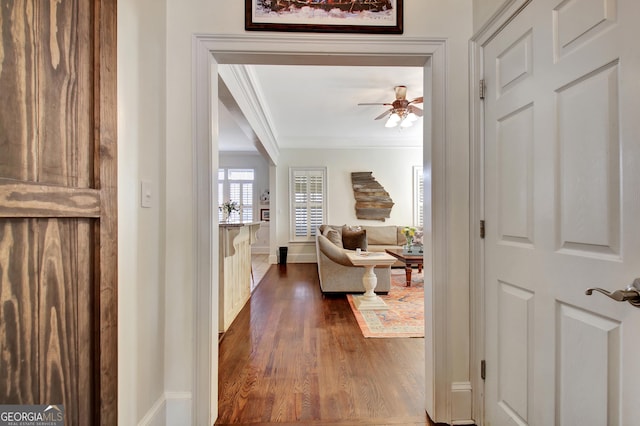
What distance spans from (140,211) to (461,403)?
197 centimetres

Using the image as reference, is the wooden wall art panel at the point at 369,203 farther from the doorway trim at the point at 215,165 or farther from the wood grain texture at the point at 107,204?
the wood grain texture at the point at 107,204

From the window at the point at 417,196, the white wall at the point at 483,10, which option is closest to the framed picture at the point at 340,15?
the white wall at the point at 483,10

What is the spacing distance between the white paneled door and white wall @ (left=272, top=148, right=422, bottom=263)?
5.47 meters

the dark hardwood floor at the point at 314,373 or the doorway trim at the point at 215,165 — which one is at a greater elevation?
the doorway trim at the point at 215,165

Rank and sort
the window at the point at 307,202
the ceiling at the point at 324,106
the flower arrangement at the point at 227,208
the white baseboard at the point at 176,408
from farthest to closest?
1. the window at the point at 307,202
2. the flower arrangement at the point at 227,208
3. the ceiling at the point at 324,106
4. the white baseboard at the point at 176,408

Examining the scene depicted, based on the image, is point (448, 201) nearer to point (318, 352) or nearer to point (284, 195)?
point (318, 352)

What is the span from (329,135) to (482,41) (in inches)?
209

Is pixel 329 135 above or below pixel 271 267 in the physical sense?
above

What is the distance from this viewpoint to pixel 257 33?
1586mm

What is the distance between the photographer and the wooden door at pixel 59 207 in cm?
79

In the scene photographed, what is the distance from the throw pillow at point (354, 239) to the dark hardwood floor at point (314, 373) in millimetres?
2245

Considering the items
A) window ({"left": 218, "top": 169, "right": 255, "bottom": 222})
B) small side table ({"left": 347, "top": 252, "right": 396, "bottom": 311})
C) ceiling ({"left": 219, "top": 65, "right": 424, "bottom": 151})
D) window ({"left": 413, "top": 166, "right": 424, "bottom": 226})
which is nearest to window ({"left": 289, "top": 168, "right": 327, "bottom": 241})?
ceiling ({"left": 219, "top": 65, "right": 424, "bottom": 151})

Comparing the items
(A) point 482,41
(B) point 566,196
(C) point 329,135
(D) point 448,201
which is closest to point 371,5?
(A) point 482,41

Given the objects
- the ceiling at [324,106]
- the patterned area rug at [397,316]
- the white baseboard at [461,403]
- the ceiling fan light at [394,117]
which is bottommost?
the patterned area rug at [397,316]
